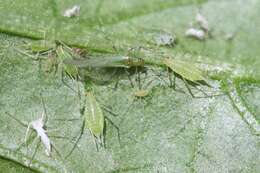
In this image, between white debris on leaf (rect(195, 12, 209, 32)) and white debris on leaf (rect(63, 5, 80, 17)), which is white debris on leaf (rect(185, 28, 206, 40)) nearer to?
white debris on leaf (rect(195, 12, 209, 32))

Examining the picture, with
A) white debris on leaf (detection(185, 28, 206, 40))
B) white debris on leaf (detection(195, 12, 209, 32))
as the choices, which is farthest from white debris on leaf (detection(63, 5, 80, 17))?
white debris on leaf (detection(195, 12, 209, 32))

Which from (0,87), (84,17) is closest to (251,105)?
(84,17)

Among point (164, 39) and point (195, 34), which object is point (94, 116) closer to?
point (164, 39)

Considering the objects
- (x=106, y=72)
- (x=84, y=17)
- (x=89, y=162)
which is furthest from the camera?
(x=84, y=17)

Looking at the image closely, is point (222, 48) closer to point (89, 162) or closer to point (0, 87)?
point (89, 162)

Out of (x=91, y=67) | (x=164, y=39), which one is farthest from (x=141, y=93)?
(x=164, y=39)

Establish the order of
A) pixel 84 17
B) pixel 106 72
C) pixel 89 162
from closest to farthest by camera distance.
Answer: pixel 89 162 < pixel 106 72 < pixel 84 17

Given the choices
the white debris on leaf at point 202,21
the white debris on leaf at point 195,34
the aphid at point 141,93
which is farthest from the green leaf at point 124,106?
the white debris on leaf at point 202,21

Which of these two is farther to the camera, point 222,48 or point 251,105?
point 222,48
